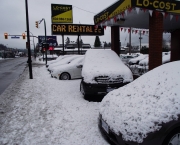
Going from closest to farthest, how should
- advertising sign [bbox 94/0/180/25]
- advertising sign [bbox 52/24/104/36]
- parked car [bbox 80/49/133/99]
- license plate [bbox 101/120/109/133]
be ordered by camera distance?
license plate [bbox 101/120/109/133], parked car [bbox 80/49/133/99], advertising sign [bbox 94/0/180/25], advertising sign [bbox 52/24/104/36]

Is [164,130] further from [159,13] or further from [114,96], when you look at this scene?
[159,13]

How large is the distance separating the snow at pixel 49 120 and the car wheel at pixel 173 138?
1.28m

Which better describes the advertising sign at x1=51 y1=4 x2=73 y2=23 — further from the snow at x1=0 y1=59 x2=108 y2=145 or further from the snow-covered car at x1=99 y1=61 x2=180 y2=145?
the snow-covered car at x1=99 y1=61 x2=180 y2=145

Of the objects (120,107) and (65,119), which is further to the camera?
(65,119)

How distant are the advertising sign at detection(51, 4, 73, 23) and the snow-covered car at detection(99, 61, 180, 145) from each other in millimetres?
18782

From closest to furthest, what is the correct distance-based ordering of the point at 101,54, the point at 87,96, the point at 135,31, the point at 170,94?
the point at 170,94, the point at 87,96, the point at 101,54, the point at 135,31

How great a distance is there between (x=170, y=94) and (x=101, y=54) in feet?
17.4

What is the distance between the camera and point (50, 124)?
14.9ft

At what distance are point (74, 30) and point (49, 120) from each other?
13.6 m

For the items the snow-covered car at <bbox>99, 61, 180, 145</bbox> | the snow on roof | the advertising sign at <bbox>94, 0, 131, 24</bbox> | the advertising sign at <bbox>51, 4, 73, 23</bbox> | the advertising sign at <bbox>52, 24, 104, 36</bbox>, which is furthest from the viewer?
the advertising sign at <bbox>51, 4, 73, 23</bbox>

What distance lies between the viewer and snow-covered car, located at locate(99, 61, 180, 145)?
2.65 meters

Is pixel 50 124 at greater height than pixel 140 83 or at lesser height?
lesser

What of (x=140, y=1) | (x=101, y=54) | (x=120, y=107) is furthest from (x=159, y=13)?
(x=120, y=107)

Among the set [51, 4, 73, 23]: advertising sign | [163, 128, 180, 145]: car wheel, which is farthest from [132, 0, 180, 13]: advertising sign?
[51, 4, 73, 23]: advertising sign
